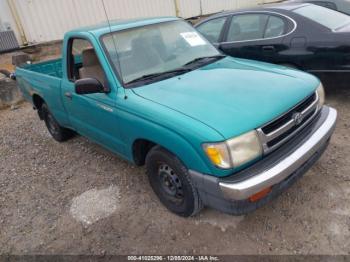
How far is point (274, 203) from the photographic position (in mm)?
3025

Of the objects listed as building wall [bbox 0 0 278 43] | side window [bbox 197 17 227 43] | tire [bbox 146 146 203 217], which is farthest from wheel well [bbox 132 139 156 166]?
building wall [bbox 0 0 278 43]

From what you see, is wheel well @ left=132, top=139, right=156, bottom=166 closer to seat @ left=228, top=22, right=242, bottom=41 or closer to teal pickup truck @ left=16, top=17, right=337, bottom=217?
teal pickup truck @ left=16, top=17, right=337, bottom=217

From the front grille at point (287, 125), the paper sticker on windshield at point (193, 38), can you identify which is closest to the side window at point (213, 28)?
the paper sticker on windshield at point (193, 38)

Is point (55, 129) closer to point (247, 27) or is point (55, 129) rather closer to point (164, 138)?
point (164, 138)

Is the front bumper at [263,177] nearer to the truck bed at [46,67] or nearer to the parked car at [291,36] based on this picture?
the parked car at [291,36]

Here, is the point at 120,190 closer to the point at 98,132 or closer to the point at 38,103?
the point at 98,132

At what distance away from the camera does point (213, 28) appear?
577cm

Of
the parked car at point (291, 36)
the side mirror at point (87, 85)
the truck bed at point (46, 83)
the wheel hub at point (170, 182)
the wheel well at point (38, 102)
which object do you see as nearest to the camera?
the wheel hub at point (170, 182)

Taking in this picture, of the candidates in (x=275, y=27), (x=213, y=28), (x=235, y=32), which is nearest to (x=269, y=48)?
(x=275, y=27)

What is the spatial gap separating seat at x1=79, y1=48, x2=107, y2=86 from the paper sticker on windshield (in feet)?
3.47

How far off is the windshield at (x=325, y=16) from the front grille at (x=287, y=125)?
2.39 metres

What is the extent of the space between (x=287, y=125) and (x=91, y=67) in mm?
2364

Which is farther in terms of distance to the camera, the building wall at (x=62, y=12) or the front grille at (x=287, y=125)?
the building wall at (x=62, y=12)

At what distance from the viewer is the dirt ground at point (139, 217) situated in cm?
266
